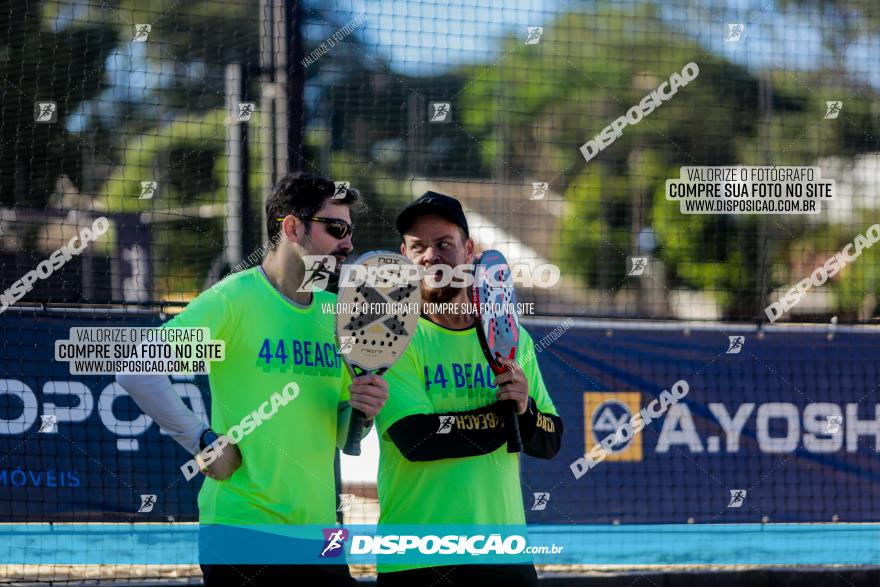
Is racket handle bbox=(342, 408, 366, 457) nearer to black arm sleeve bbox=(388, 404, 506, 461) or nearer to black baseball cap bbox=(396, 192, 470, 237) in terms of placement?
black arm sleeve bbox=(388, 404, 506, 461)

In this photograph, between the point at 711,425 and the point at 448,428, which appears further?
the point at 711,425

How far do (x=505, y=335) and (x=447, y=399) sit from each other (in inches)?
12.0

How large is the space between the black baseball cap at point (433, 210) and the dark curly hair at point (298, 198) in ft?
0.77

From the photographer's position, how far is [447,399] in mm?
3949

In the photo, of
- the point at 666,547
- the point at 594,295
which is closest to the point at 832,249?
the point at 594,295

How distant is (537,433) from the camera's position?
12.9ft

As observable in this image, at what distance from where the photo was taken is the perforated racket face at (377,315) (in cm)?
389

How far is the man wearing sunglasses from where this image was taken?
148 inches

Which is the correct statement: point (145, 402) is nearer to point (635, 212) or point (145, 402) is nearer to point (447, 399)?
point (447, 399)

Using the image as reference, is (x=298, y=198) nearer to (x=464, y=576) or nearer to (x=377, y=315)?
Answer: (x=377, y=315)

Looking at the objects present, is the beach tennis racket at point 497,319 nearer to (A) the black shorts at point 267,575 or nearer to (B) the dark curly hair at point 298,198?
(B) the dark curly hair at point 298,198

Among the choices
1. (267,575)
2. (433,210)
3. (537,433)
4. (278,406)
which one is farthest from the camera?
(433,210)

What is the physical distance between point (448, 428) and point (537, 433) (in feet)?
1.17

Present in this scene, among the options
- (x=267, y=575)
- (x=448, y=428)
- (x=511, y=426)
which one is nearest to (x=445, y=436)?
(x=448, y=428)
